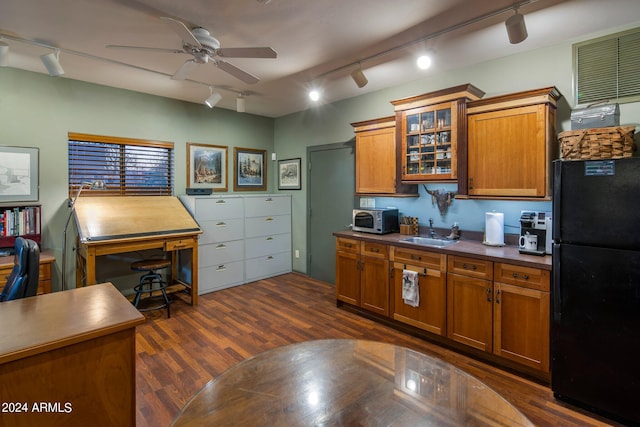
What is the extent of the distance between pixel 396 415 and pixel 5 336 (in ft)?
5.30

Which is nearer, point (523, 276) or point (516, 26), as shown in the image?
point (516, 26)

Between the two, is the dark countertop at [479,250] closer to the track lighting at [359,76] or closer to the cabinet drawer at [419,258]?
the cabinet drawer at [419,258]

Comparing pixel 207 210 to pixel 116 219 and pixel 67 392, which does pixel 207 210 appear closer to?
pixel 116 219

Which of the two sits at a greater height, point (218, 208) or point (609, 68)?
point (609, 68)

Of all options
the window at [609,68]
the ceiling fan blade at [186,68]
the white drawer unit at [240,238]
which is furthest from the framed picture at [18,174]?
the window at [609,68]

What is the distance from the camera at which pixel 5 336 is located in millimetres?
1337

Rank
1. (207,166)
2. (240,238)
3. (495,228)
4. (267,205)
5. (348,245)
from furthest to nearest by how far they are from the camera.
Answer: (267,205)
(207,166)
(240,238)
(348,245)
(495,228)

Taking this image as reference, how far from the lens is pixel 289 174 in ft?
17.9

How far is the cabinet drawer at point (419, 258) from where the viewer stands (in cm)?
288

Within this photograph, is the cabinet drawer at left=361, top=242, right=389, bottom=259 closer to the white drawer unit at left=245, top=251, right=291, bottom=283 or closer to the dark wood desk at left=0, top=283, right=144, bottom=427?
the white drawer unit at left=245, top=251, right=291, bottom=283

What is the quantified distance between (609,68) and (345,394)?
10.4 ft

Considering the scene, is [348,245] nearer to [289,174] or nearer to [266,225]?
[266,225]

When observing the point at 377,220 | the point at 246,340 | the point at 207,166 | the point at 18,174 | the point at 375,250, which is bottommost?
the point at 246,340

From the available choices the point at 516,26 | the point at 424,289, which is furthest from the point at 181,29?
the point at 424,289
